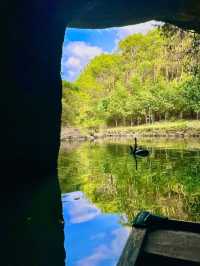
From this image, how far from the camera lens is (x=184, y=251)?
4.77 metres

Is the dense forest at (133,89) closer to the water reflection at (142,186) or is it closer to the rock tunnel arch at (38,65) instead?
the rock tunnel arch at (38,65)

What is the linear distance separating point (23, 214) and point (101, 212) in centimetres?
212

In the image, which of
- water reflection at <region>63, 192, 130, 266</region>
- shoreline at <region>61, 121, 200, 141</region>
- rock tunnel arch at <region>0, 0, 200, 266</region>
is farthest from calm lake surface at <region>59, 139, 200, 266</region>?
shoreline at <region>61, 121, 200, 141</region>

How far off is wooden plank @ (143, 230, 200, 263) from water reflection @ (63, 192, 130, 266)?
2085 millimetres

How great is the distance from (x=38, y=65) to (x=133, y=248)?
1396 cm

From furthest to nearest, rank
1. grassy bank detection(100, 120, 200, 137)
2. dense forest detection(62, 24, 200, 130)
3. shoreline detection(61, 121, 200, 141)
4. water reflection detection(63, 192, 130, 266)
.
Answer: dense forest detection(62, 24, 200, 130), shoreline detection(61, 121, 200, 141), grassy bank detection(100, 120, 200, 137), water reflection detection(63, 192, 130, 266)

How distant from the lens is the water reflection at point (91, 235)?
24.4 ft

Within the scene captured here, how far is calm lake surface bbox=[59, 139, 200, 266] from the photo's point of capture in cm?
812

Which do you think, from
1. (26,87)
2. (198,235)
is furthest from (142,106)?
(198,235)

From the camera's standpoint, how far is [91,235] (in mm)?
8961

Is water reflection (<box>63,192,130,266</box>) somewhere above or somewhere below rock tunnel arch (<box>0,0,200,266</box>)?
below

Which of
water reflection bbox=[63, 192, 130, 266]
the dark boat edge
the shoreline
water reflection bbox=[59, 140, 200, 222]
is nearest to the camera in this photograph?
the dark boat edge

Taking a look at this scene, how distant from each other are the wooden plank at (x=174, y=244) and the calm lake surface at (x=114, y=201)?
6.92ft

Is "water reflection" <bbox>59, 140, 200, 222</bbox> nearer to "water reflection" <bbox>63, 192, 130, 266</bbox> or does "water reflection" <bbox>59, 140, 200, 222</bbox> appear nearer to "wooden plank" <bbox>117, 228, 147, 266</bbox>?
"water reflection" <bbox>63, 192, 130, 266</bbox>
